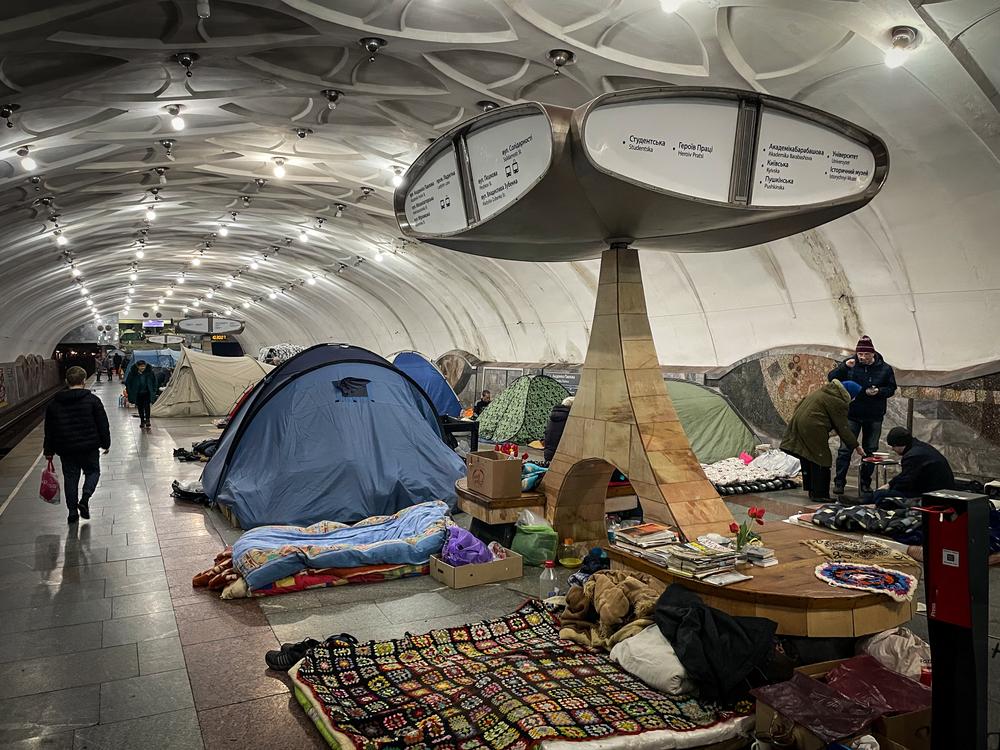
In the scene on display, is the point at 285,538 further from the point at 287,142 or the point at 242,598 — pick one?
the point at 287,142

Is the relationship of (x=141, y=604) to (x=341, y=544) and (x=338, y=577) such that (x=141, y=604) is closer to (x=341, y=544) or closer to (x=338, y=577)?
(x=338, y=577)

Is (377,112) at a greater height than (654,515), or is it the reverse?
(377,112)

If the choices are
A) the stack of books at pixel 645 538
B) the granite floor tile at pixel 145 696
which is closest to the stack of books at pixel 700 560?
the stack of books at pixel 645 538

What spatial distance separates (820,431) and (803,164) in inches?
209

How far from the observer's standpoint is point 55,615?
5043 millimetres

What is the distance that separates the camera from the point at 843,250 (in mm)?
10711

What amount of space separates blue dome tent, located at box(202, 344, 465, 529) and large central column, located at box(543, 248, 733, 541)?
200 cm

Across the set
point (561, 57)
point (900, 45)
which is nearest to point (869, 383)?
point (900, 45)

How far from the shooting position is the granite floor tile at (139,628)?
4.66m

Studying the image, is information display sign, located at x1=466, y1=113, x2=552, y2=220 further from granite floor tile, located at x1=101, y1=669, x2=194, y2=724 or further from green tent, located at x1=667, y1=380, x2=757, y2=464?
green tent, located at x1=667, y1=380, x2=757, y2=464

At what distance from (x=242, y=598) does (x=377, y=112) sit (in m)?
8.12

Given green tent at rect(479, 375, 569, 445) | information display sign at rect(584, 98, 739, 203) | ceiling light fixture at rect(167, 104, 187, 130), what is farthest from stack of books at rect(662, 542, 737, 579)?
ceiling light fixture at rect(167, 104, 187, 130)

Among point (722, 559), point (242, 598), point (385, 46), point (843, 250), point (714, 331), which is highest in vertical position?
point (385, 46)

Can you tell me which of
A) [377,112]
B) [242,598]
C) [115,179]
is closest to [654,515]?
[242,598]
